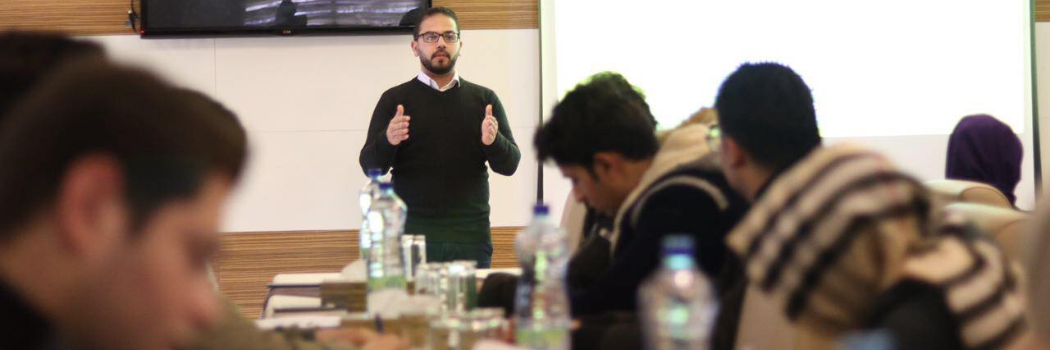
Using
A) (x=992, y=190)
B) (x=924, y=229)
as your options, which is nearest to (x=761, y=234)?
(x=924, y=229)

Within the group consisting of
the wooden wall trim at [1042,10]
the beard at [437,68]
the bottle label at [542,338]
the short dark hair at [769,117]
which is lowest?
the bottle label at [542,338]

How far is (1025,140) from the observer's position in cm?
552

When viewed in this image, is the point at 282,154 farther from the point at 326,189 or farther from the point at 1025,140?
the point at 1025,140

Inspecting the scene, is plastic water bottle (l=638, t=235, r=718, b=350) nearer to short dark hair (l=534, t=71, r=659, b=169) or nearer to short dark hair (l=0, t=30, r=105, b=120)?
short dark hair (l=0, t=30, r=105, b=120)

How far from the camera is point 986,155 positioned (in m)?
4.44

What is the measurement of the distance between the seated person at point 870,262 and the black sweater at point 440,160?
2.97 m

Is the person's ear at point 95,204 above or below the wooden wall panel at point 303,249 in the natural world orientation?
above

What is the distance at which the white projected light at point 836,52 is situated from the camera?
5441mm

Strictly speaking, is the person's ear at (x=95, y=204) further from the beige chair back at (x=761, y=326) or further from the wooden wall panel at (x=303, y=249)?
the wooden wall panel at (x=303, y=249)

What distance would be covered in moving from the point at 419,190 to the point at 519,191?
1132 millimetres

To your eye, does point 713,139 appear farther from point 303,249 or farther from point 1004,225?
point 303,249

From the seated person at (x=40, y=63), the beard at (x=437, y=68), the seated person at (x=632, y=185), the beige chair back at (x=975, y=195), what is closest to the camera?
the seated person at (x=40, y=63)

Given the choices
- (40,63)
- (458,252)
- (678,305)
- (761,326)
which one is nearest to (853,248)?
(678,305)

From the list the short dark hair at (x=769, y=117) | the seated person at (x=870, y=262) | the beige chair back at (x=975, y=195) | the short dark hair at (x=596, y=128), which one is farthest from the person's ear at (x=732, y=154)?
the beige chair back at (x=975, y=195)
